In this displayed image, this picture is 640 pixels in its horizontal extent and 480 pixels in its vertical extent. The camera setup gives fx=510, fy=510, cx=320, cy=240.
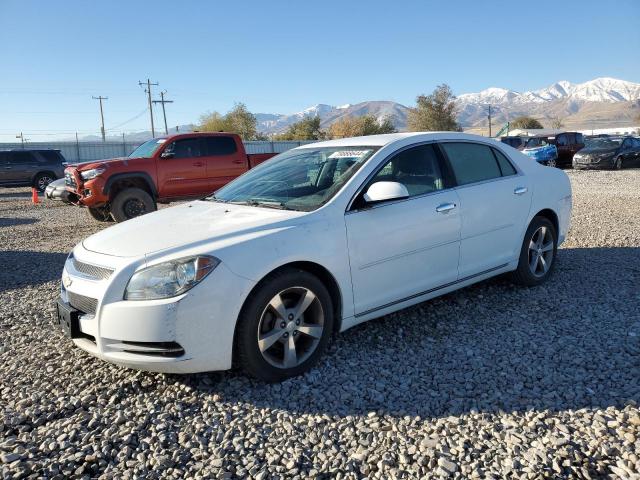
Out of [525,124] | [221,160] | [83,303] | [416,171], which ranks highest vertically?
[525,124]

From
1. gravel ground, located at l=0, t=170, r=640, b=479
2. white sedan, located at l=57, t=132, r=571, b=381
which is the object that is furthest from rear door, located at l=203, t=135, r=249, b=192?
gravel ground, located at l=0, t=170, r=640, b=479

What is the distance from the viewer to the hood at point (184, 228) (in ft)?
10.5

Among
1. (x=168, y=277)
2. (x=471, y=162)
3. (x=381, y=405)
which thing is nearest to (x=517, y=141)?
(x=471, y=162)

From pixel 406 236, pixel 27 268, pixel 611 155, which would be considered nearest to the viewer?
pixel 406 236

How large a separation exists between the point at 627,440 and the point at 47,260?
735 centimetres

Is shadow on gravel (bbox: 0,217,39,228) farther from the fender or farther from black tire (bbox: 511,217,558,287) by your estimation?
black tire (bbox: 511,217,558,287)

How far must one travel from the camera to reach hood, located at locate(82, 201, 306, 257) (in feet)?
10.5

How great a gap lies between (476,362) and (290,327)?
1328mm

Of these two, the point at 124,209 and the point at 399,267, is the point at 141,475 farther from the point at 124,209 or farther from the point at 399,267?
the point at 124,209

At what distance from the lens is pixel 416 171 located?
4168mm

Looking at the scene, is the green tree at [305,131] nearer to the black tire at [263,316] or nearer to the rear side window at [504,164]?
the rear side window at [504,164]

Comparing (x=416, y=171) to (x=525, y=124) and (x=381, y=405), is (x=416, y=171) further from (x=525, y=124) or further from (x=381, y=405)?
(x=525, y=124)

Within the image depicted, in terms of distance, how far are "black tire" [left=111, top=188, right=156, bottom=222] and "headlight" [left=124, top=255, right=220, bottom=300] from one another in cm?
751

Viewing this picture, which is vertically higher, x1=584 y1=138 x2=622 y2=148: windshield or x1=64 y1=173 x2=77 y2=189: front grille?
x1=584 y1=138 x2=622 y2=148: windshield
